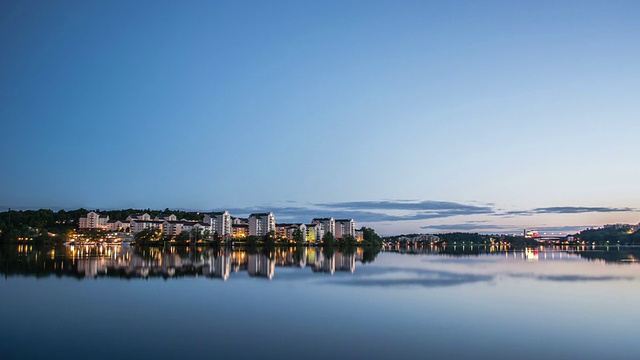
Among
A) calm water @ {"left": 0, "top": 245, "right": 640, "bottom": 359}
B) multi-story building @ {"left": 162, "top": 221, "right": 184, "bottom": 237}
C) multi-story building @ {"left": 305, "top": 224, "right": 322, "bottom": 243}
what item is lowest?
multi-story building @ {"left": 305, "top": 224, "right": 322, "bottom": 243}

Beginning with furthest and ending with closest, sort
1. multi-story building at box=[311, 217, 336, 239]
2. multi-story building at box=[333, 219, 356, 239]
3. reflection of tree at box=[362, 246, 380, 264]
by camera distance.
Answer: multi-story building at box=[333, 219, 356, 239]
multi-story building at box=[311, 217, 336, 239]
reflection of tree at box=[362, 246, 380, 264]

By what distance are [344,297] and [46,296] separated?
12.3 meters

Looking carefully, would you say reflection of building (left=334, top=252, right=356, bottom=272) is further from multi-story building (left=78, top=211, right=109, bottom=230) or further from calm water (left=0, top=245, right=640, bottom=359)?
multi-story building (left=78, top=211, right=109, bottom=230)

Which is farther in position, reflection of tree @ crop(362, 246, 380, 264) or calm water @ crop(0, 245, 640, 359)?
reflection of tree @ crop(362, 246, 380, 264)

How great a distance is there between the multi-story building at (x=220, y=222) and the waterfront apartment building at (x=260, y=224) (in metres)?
5.73

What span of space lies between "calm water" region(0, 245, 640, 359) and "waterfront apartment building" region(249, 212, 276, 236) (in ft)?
275

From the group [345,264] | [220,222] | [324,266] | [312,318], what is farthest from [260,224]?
[312,318]

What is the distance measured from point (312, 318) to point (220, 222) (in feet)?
327

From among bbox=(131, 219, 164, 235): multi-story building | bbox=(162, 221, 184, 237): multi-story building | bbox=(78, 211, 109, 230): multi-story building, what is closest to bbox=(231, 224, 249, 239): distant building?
bbox=(162, 221, 184, 237): multi-story building

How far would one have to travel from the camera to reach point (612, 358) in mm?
10969

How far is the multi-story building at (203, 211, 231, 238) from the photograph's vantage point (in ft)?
363

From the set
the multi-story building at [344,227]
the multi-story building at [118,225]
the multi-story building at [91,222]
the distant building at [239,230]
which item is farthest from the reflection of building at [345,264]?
the multi-story building at [91,222]

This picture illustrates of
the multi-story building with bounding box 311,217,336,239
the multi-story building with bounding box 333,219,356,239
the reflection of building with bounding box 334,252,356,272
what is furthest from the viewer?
the multi-story building with bounding box 333,219,356,239

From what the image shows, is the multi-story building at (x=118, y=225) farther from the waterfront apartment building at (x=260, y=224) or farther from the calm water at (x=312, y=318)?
the calm water at (x=312, y=318)
